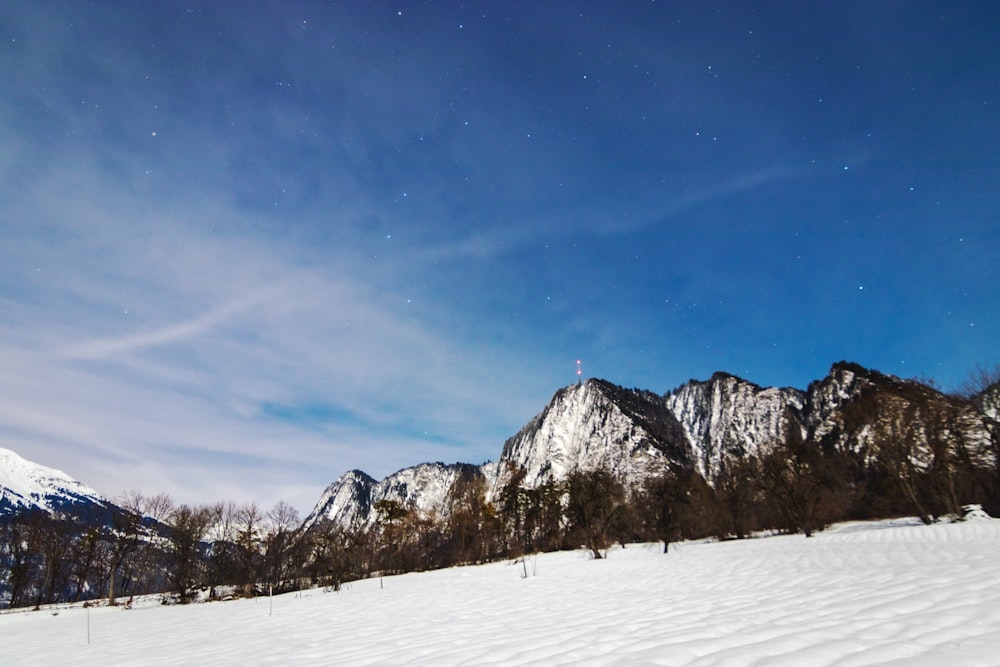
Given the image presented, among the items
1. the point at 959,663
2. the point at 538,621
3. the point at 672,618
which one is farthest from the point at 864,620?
the point at 538,621

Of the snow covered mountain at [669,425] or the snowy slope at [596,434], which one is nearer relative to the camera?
the snow covered mountain at [669,425]

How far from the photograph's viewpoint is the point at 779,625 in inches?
166

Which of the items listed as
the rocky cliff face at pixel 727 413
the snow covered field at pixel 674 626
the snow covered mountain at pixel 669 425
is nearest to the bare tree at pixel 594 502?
the snow covered field at pixel 674 626

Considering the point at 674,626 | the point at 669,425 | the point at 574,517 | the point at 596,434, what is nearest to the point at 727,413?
the point at 669,425

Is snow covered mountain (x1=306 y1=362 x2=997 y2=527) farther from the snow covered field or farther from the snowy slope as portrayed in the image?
the snow covered field

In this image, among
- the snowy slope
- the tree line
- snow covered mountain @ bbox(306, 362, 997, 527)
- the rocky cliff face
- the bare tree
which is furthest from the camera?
the snowy slope

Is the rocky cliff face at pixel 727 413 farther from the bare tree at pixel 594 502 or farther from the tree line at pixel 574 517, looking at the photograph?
the bare tree at pixel 594 502

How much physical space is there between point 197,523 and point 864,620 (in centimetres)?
4997

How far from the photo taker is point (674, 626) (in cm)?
472

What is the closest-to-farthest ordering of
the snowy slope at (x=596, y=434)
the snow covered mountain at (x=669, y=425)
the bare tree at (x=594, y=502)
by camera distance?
1. the bare tree at (x=594, y=502)
2. the snow covered mountain at (x=669, y=425)
3. the snowy slope at (x=596, y=434)

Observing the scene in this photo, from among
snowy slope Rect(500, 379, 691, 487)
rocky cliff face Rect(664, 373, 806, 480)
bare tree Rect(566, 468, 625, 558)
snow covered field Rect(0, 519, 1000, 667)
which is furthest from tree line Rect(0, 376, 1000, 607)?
rocky cliff face Rect(664, 373, 806, 480)

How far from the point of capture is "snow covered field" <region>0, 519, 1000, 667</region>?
3381mm

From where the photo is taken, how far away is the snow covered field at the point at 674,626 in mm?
3381

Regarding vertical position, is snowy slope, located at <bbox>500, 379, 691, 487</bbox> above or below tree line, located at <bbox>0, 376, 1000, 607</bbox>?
above
